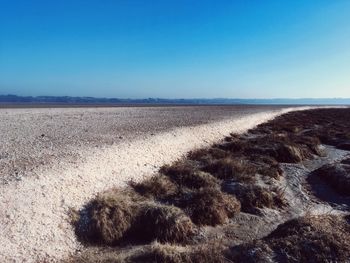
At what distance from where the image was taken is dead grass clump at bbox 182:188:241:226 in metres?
11.1

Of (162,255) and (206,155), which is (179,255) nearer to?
(162,255)

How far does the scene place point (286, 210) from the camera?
496 inches

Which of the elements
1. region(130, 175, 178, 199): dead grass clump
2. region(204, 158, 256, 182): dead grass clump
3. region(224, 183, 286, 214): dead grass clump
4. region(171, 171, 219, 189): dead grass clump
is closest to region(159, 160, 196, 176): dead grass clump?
region(171, 171, 219, 189): dead grass clump

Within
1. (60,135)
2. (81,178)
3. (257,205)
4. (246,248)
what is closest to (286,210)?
(257,205)


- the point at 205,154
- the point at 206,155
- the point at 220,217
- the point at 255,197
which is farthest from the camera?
the point at 205,154

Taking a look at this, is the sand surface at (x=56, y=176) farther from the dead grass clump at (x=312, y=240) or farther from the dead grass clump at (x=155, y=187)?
the dead grass clump at (x=312, y=240)

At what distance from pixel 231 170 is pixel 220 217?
4.99 m

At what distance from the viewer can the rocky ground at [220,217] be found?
862 centimetres

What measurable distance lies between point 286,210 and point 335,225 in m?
2.46

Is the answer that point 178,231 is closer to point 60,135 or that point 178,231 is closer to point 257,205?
point 257,205

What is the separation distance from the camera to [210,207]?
1133 centimetres

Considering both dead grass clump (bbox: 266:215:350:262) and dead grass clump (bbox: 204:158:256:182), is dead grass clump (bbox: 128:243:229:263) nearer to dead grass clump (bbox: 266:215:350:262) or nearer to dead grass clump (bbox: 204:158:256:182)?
dead grass clump (bbox: 266:215:350:262)

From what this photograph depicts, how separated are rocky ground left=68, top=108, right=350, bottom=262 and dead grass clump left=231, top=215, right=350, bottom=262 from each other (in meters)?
0.02

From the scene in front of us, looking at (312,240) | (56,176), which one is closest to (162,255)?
(312,240)
